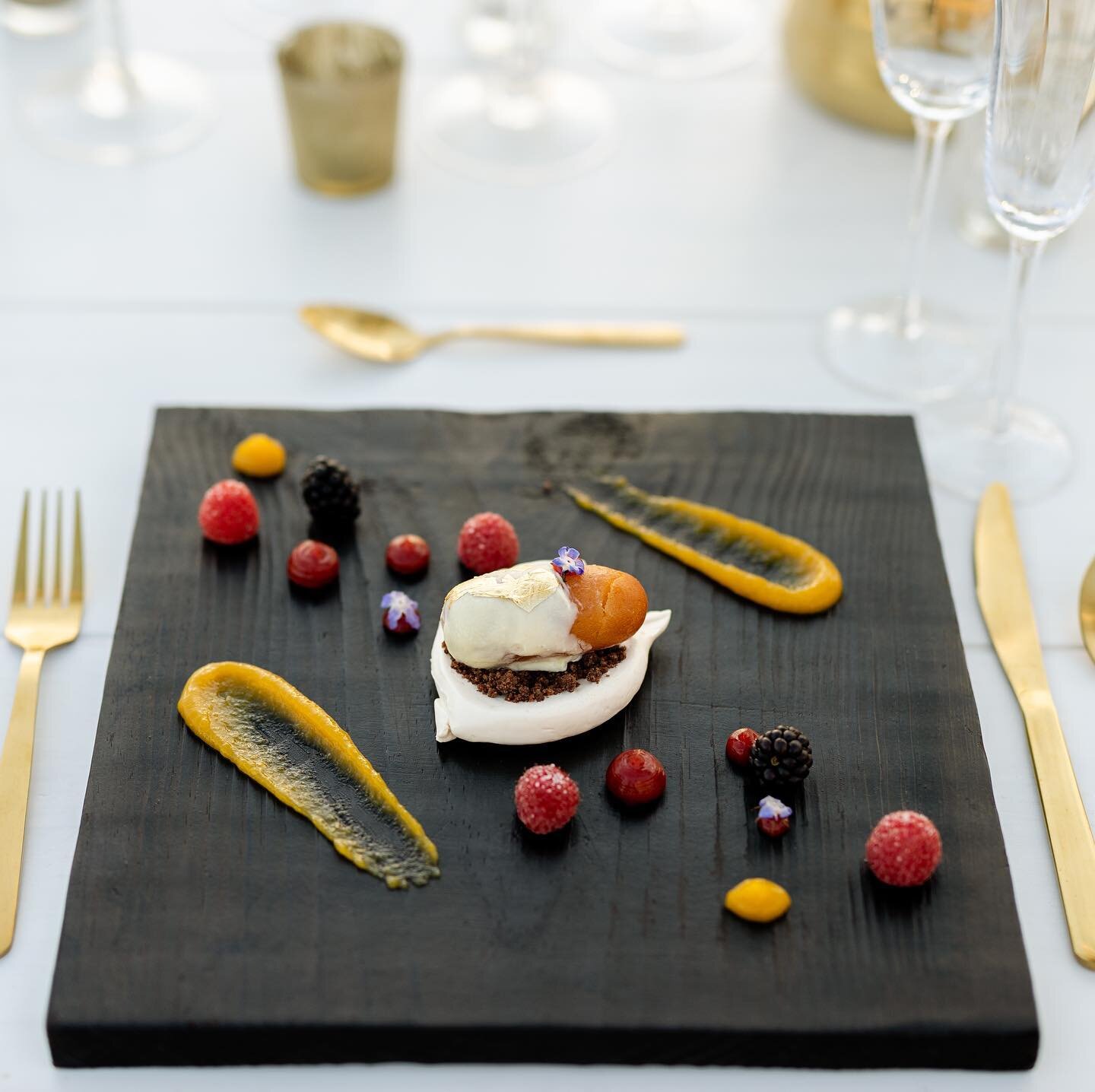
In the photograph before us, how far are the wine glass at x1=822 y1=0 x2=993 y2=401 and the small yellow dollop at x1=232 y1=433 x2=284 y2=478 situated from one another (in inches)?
26.1

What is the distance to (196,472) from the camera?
1483mm

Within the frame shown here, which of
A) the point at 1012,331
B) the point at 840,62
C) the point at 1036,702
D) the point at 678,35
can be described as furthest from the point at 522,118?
the point at 1036,702

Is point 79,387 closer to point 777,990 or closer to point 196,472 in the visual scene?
point 196,472

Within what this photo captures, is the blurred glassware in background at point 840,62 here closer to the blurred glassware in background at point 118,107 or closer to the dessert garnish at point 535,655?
the blurred glassware in background at point 118,107

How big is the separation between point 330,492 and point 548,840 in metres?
0.43

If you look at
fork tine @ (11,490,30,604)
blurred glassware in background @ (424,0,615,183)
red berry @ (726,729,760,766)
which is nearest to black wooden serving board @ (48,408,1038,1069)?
red berry @ (726,729,760,766)

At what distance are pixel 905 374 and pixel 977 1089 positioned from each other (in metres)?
0.89

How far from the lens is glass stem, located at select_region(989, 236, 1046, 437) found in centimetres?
149

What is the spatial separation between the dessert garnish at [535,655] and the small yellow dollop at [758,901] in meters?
0.20

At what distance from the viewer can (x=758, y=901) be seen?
3.61ft

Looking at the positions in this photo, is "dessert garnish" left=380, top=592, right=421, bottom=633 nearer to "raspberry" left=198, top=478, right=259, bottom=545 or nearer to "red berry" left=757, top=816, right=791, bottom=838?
"raspberry" left=198, top=478, right=259, bottom=545

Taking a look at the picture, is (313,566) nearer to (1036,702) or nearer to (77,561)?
(77,561)

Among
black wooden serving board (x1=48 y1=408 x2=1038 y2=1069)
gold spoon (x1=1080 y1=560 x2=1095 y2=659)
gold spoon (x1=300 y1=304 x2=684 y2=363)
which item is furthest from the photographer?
gold spoon (x1=300 y1=304 x2=684 y2=363)

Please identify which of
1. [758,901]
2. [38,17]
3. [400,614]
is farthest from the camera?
[38,17]
